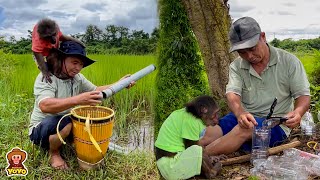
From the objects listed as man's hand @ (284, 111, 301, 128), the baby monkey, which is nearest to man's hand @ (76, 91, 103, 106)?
the baby monkey

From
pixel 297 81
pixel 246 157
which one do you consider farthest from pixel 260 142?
pixel 297 81

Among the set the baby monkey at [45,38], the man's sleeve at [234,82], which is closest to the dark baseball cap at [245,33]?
the man's sleeve at [234,82]

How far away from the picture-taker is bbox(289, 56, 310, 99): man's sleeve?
3346 millimetres

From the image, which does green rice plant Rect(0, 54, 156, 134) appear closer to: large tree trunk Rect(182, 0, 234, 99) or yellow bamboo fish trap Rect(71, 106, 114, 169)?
large tree trunk Rect(182, 0, 234, 99)

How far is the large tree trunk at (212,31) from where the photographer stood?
4.70m

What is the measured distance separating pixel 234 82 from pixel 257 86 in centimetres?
19

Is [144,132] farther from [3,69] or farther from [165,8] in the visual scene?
[3,69]

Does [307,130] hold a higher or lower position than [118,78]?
lower

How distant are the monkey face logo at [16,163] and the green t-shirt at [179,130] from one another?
3.76 ft

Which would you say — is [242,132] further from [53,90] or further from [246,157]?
[53,90]

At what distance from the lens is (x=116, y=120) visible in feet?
17.6

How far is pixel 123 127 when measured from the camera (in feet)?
17.4

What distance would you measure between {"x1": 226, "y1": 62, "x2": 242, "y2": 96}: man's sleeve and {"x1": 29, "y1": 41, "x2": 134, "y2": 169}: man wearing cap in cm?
119

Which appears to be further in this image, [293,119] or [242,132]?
[242,132]
